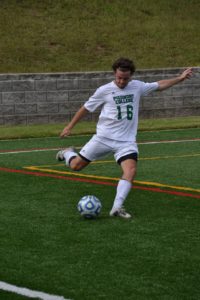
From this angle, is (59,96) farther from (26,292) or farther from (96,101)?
(26,292)

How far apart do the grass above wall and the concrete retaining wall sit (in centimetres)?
41

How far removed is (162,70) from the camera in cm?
2698

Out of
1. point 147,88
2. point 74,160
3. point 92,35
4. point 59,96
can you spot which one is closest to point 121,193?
point 74,160

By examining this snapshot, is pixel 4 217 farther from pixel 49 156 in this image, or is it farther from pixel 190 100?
pixel 190 100

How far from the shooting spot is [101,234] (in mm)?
9930

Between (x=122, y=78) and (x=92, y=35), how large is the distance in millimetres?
21438

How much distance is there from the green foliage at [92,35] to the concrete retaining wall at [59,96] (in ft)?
11.2

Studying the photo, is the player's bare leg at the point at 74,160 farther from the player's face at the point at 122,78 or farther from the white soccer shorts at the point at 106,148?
the player's face at the point at 122,78

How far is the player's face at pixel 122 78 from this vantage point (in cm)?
1106

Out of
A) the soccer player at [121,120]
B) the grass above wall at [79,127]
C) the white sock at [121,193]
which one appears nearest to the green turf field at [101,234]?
the white sock at [121,193]

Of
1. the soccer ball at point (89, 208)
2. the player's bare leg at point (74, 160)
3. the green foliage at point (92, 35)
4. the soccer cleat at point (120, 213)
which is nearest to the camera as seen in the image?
the soccer ball at point (89, 208)

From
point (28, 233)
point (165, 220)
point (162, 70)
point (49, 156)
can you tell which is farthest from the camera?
point (162, 70)

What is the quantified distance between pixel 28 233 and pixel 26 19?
2314cm

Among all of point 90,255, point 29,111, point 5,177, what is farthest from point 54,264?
point 29,111
